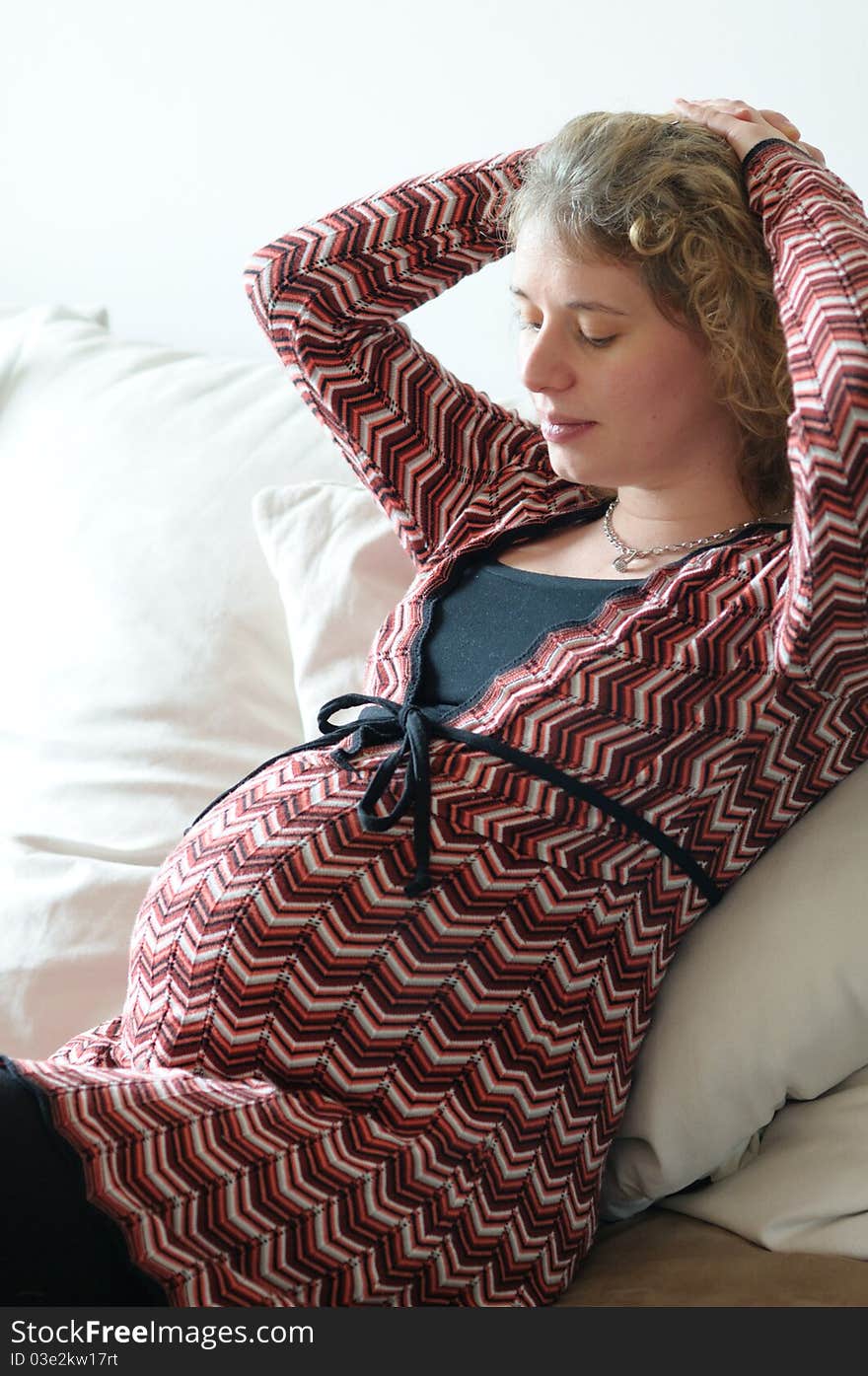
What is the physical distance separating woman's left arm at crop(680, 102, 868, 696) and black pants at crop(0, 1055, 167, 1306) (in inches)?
22.2

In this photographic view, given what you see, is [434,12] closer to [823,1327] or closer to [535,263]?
[535,263]

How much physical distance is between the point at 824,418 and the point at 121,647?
87 centimetres

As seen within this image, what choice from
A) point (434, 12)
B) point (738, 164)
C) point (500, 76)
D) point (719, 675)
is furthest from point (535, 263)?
point (434, 12)

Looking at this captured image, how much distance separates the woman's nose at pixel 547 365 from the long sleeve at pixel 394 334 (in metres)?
0.24

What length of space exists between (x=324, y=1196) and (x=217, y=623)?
2.38ft

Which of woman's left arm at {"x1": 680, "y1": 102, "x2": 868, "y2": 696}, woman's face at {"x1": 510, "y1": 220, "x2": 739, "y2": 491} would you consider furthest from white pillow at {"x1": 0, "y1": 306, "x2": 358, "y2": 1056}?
woman's left arm at {"x1": 680, "y1": 102, "x2": 868, "y2": 696}

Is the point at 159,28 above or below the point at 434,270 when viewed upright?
above

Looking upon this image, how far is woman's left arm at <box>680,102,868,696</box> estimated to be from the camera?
3.10 ft

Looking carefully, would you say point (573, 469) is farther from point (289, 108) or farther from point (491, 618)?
point (289, 108)

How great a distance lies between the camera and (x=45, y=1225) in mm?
878

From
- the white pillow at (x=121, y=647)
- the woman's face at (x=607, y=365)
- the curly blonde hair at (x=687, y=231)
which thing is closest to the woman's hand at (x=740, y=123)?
the curly blonde hair at (x=687, y=231)

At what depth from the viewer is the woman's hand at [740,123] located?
113 cm

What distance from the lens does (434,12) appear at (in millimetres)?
1732

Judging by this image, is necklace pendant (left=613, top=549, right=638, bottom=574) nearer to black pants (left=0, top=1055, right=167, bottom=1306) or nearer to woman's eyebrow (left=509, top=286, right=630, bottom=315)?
woman's eyebrow (left=509, top=286, right=630, bottom=315)
